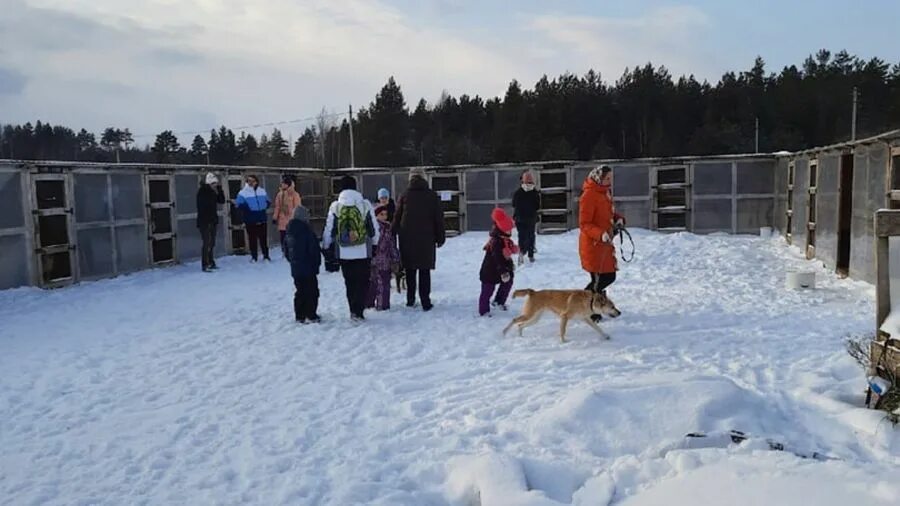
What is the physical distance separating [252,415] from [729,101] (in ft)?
182

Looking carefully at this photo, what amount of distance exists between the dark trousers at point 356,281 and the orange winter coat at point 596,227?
2.45m

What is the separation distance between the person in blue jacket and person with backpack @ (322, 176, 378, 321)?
630cm

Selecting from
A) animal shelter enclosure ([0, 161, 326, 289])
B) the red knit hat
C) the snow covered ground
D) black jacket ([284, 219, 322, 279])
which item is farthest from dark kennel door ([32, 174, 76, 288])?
the red knit hat

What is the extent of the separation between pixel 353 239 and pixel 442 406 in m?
3.22

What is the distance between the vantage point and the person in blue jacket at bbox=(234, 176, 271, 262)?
13.8 m

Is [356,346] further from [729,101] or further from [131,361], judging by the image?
[729,101]

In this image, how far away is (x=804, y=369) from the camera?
5.51 metres

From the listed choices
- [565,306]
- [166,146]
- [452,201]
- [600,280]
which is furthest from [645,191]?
[166,146]

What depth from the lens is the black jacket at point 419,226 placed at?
8.30 meters

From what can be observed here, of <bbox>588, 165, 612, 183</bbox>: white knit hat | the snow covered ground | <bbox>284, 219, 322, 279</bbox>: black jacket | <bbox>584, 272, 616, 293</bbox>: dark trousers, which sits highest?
<bbox>588, 165, 612, 183</bbox>: white knit hat

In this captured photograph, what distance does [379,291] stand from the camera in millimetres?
8609

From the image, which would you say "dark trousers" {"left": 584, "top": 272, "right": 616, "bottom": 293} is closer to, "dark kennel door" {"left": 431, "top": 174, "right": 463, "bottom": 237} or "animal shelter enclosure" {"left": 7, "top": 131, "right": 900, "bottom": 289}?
"animal shelter enclosure" {"left": 7, "top": 131, "right": 900, "bottom": 289}

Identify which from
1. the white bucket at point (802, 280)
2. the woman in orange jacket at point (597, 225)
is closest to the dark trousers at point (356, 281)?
the woman in orange jacket at point (597, 225)

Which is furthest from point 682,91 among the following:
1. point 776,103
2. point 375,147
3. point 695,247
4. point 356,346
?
point 356,346
